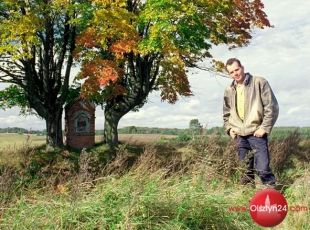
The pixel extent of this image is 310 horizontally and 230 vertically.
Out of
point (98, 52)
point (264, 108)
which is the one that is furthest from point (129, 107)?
point (264, 108)

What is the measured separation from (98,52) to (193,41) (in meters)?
5.09

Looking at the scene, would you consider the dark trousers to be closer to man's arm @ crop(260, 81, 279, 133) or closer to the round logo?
man's arm @ crop(260, 81, 279, 133)

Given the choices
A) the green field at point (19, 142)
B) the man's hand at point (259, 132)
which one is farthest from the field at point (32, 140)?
the man's hand at point (259, 132)

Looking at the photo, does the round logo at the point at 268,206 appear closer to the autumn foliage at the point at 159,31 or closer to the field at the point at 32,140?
the field at the point at 32,140

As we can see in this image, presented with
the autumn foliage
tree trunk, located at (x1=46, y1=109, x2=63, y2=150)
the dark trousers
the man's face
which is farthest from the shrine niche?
the man's face

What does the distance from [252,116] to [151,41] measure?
12.0 m

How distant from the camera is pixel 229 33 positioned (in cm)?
2359

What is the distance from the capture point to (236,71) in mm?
6949

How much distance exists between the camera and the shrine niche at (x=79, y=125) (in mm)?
29156

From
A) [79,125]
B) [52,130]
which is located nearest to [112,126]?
[52,130]

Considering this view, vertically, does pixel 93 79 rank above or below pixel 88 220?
above

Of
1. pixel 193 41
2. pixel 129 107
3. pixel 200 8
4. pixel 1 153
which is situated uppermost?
pixel 200 8

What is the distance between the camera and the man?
700 cm

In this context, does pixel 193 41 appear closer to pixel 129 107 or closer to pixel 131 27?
pixel 131 27
